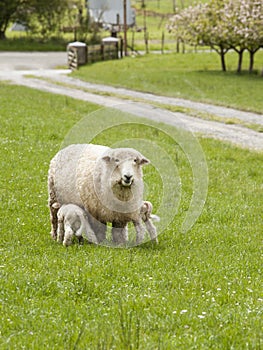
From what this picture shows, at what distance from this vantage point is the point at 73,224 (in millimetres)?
9711

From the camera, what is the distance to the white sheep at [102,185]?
937 cm

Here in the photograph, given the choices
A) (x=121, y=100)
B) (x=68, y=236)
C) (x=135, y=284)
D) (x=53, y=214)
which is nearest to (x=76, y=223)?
(x=68, y=236)

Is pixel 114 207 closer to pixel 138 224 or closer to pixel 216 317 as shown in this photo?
pixel 138 224

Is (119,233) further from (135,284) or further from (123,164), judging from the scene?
(135,284)

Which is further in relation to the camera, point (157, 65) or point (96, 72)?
point (157, 65)

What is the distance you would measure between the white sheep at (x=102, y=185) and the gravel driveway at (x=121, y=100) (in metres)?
1.07

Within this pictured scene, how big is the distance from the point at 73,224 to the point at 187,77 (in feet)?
110

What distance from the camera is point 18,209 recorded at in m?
12.1

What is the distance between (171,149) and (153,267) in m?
10.8

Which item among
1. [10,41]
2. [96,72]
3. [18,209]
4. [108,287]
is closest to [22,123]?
[18,209]

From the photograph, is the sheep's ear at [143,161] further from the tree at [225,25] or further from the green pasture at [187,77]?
the tree at [225,25]

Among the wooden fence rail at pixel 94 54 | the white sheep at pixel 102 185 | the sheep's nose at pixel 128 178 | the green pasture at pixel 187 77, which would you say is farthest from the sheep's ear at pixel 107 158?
the wooden fence rail at pixel 94 54

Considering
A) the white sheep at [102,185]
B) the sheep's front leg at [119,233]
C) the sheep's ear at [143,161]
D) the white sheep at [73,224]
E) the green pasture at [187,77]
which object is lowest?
the green pasture at [187,77]

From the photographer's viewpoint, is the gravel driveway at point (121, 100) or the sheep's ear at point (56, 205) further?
the gravel driveway at point (121, 100)
